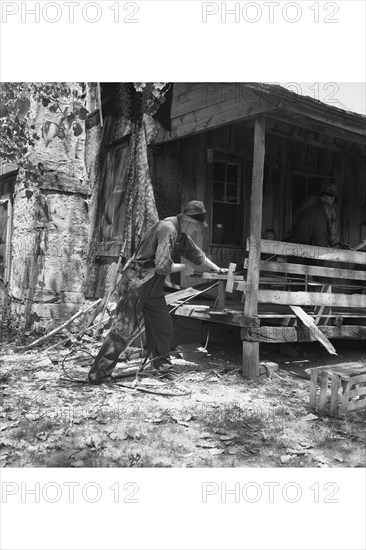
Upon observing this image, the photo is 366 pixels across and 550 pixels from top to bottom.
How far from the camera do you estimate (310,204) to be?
8.41 metres

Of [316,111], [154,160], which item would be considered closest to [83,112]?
[316,111]

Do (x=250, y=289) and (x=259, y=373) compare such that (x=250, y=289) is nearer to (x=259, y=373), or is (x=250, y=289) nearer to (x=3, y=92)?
(x=259, y=373)

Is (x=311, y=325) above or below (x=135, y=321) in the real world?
below

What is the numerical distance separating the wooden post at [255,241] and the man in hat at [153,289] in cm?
49

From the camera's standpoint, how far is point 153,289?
6113 millimetres

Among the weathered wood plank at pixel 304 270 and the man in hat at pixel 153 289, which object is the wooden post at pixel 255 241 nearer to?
the weathered wood plank at pixel 304 270

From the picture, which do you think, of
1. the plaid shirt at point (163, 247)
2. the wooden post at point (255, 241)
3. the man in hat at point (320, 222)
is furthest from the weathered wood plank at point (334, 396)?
the man in hat at point (320, 222)

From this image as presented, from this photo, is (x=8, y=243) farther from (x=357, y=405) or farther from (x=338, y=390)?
(x=357, y=405)

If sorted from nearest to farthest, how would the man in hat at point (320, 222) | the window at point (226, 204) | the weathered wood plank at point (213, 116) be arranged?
the weathered wood plank at point (213, 116) → the man in hat at point (320, 222) → the window at point (226, 204)

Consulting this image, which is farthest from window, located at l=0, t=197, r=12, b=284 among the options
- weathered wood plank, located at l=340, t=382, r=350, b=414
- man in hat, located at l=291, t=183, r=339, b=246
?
weathered wood plank, located at l=340, t=382, r=350, b=414

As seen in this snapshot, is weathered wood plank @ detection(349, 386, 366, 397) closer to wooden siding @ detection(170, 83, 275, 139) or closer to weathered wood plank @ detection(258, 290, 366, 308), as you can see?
weathered wood plank @ detection(258, 290, 366, 308)

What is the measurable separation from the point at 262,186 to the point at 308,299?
1.86 meters

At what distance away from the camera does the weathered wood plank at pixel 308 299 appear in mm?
6648

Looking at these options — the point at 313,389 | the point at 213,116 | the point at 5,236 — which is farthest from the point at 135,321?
the point at 5,236
